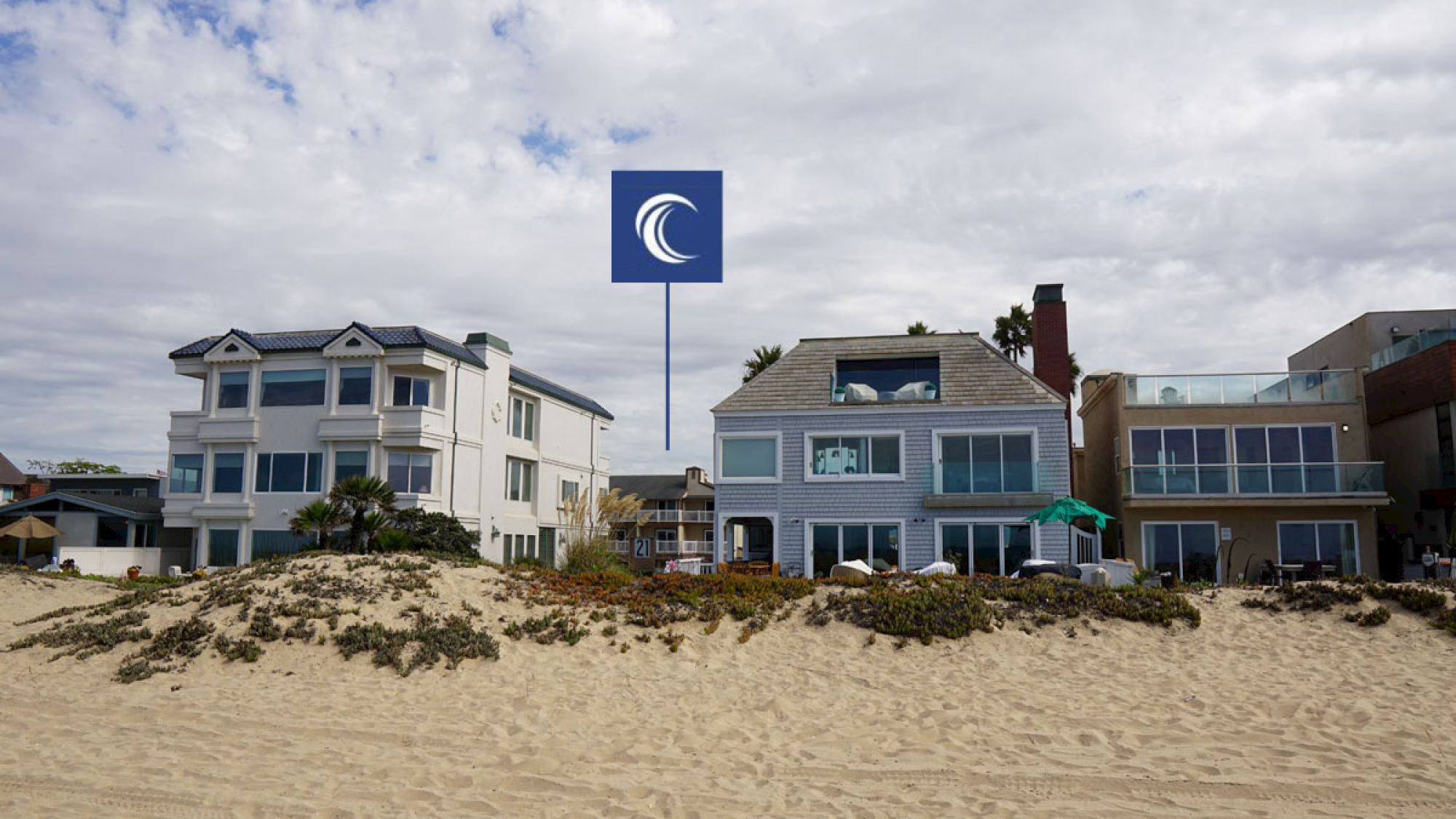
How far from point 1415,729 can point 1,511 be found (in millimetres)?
42963

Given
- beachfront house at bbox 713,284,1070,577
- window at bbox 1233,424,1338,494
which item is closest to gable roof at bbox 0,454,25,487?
beachfront house at bbox 713,284,1070,577

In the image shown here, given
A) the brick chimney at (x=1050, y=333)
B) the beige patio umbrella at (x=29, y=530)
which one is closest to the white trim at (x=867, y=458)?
the brick chimney at (x=1050, y=333)

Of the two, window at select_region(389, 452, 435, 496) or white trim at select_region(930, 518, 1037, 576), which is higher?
window at select_region(389, 452, 435, 496)

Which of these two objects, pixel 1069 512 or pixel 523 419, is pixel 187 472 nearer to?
pixel 523 419

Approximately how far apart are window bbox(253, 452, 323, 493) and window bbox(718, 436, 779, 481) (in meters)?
13.4

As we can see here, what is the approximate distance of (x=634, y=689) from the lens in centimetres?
1167

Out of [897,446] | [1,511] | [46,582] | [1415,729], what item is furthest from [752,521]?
[1,511]

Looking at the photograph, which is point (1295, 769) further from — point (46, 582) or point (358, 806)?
point (46, 582)

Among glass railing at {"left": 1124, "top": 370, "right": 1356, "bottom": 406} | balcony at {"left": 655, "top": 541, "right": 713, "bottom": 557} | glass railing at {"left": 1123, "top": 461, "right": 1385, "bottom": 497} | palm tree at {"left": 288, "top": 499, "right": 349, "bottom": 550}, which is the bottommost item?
balcony at {"left": 655, "top": 541, "right": 713, "bottom": 557}

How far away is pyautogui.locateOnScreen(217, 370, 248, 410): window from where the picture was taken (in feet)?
111

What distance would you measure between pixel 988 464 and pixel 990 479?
392mm

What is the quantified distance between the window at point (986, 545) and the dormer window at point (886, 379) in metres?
3.76

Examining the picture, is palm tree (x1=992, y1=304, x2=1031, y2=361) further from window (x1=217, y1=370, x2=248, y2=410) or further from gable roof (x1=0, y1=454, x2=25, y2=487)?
gable roof (x1=0, y1=454, x2=25, y2=487)

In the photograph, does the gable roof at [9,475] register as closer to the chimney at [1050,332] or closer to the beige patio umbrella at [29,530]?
the beige patio umbrella at [29,530]
